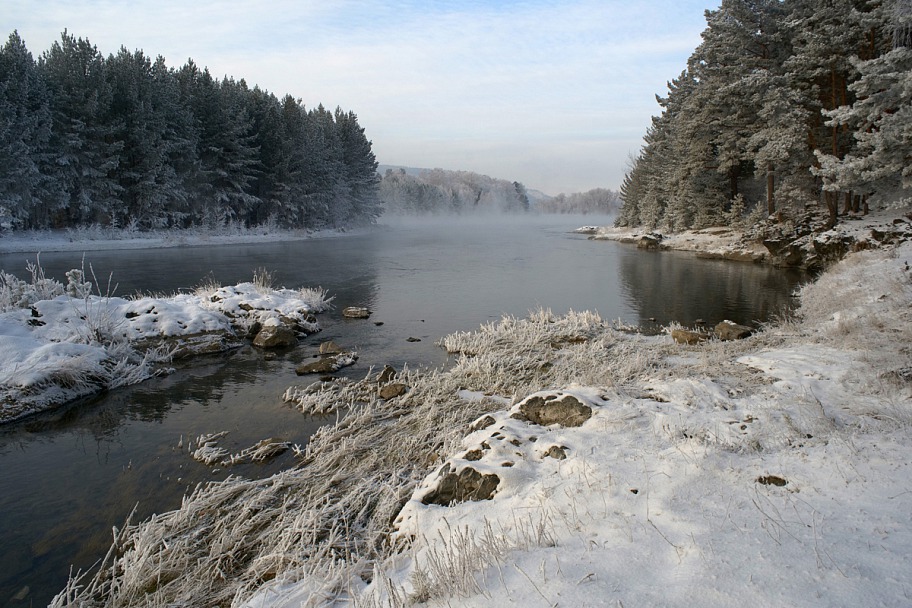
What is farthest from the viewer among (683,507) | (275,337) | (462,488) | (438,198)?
(438,198)

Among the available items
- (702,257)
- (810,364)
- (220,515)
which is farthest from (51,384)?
(702,257)

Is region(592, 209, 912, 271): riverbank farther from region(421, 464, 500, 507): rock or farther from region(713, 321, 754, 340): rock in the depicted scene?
region(421, 464, 500, 507): rock

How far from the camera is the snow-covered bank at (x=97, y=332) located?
8.91 metres

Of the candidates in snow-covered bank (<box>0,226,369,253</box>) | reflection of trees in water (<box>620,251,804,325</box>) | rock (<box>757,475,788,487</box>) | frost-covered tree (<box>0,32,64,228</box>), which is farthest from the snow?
snow-covered bank (<box>0,226,369,253</box>)

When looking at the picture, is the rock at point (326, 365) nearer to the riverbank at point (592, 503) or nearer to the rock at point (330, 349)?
the rock at point (330, 349)

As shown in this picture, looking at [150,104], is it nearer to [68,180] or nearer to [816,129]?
[68,180]

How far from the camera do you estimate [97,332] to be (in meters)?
10.9

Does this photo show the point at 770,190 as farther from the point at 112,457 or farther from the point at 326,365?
the point at 112,457

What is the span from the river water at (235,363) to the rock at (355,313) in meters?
0.32

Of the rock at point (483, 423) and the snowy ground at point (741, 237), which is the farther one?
the snowy ground at point (741, 237)

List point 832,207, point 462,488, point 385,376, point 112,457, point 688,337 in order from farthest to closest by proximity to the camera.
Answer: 1. point 832,207
2. point 688,337
3. point 385,376
4. point 112,457
5. point 462,488

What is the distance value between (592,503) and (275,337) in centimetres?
1051

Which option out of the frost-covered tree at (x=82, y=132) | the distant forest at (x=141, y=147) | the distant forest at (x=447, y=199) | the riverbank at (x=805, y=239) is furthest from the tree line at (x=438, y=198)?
the riverbank at (x=805, y=239)

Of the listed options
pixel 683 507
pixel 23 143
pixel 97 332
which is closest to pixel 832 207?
pixel 683 507
